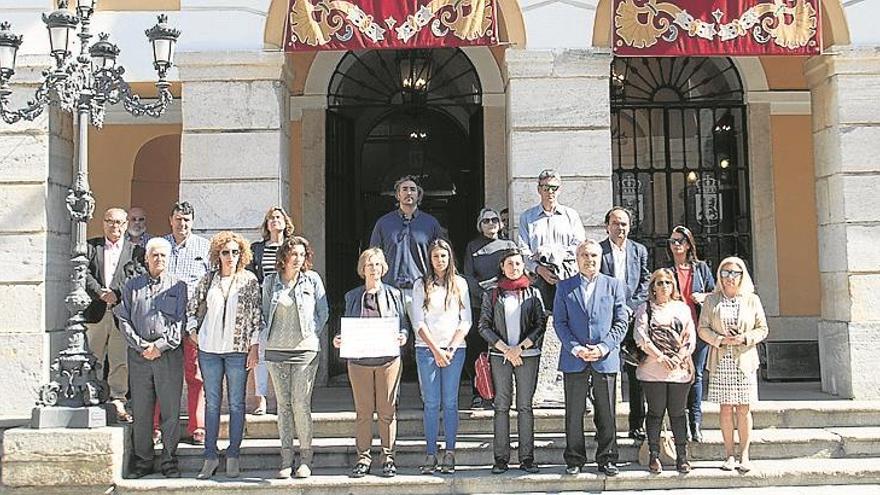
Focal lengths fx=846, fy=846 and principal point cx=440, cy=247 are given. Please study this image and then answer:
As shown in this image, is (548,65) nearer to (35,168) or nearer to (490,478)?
(490,478)

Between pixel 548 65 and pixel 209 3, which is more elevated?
pixel 209 3

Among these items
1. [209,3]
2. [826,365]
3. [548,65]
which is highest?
[209,3]

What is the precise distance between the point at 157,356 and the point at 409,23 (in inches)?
157

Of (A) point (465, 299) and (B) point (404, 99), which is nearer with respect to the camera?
(A) point (465, 299)

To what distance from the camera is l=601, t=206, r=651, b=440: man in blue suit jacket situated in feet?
23.4

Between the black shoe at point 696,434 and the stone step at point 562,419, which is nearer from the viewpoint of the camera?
the black shoe at point 696,434

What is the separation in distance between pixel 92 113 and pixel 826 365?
752 centimetres

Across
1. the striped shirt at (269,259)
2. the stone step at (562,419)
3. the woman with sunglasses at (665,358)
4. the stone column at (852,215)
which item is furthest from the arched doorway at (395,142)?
the woman with sunglasses at (665,358)

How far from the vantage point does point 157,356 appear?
267 inches

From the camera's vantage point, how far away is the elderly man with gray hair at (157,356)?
681cm

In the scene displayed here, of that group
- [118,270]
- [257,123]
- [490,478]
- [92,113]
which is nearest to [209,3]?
[257,123]

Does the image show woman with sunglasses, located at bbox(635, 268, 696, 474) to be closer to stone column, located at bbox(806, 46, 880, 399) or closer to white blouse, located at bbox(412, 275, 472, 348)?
white blouse, located at bbox(412, 275, 472, 348)

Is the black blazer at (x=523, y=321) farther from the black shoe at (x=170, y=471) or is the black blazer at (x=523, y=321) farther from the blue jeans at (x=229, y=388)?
the black shoe at (x=170, y=471)

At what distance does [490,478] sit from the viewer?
672 centimetres
